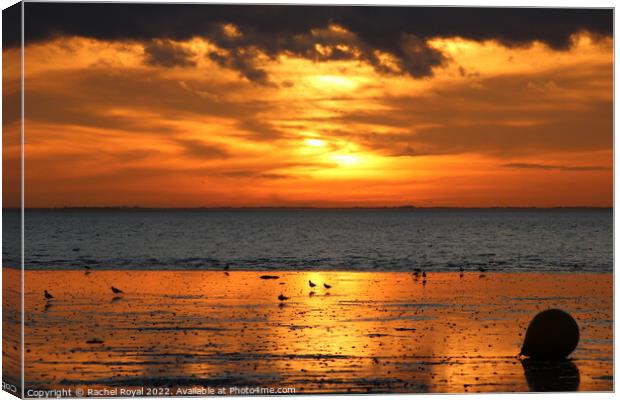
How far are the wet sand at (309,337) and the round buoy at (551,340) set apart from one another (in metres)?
0.32

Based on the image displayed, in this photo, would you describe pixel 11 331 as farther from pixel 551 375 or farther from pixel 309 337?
pixel 551 375

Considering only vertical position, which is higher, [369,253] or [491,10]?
[491,10]

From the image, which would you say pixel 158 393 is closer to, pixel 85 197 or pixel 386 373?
pixel 386 373

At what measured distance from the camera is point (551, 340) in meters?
20.1

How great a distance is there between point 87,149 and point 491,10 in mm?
21411

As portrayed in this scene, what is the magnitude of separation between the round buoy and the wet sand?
1.05 feet

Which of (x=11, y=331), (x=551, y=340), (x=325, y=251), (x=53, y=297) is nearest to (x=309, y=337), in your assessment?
(x=551, y=340)

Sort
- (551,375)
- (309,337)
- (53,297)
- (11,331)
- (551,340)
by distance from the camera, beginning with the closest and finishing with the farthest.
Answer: (11,331) < (551,375) < (551,340) < (309,337) < (53,297)

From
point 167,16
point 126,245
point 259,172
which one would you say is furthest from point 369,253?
point 167,16

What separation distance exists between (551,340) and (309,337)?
5.57 m

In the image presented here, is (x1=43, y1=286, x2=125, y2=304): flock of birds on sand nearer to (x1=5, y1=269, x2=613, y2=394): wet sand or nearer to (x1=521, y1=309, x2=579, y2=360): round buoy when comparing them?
(x1=5, y1=269, x2=613, y2=394): wet sand

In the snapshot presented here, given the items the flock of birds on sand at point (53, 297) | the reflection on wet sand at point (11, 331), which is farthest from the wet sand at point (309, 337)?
the reflection on wet sand at point (11, 331)

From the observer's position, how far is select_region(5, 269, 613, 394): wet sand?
18094mm

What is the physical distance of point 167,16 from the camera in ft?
68.6
